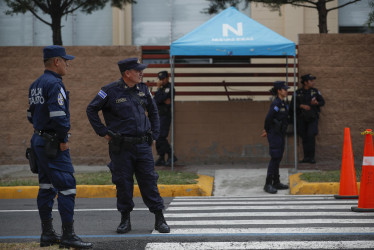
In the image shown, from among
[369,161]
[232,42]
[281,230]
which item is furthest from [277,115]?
[281,230]

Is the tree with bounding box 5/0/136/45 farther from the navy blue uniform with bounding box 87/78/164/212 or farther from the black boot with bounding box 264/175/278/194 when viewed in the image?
the navy blue uniform with bounding box 87/78/164/212

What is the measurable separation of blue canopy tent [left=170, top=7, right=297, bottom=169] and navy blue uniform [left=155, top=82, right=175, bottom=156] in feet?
3.72

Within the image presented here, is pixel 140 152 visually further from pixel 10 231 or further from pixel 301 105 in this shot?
pixel 301 105

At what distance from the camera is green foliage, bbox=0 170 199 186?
1027cm

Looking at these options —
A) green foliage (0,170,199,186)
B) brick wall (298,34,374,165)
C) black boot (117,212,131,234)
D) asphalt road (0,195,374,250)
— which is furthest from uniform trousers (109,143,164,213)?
brick wall (298,34,374,165)

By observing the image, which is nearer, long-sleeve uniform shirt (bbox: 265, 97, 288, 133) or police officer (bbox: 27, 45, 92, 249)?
police officer (bbox: 27, 45, 92, 249)

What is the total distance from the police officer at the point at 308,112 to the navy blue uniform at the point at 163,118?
293 cm

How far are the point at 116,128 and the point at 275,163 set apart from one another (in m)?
4.43

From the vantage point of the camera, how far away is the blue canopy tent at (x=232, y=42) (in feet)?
36.6

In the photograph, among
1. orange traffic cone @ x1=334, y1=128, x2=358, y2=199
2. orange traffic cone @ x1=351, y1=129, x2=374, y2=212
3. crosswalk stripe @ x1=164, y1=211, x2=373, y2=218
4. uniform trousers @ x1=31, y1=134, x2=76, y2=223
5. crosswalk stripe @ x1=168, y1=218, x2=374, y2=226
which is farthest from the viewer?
orange traffic cone @ x1=334, y1=128, x2=358, y2=199

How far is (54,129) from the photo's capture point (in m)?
5.58

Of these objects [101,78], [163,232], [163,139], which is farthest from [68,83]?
[163,232]

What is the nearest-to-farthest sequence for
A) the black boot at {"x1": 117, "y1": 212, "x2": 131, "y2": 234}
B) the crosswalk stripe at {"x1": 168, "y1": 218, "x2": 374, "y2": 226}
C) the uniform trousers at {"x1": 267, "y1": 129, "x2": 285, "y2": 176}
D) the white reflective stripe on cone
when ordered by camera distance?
1. the black boot at {"x1": 117, "y1": 212, "x2": 131, "y2": 234}
2. the crosswalk stripe at {"x1": 168, "y1": 218, "x2": 374, "y2": 226}
3. the white reflective stripe on cone
4. the uniform trousers at {"x1": 267, "y1": 129, "x2": 285, "y2": 176}

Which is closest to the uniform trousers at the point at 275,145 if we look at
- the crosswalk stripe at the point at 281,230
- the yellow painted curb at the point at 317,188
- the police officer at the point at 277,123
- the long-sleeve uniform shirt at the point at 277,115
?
the police officer at the point at 277,123
